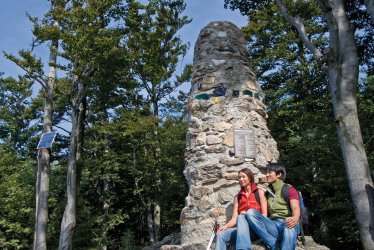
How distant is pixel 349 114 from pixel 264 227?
3.36 meters

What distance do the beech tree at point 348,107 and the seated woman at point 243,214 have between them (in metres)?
2.57

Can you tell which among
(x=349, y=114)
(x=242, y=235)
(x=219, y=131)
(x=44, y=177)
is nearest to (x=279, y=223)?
(x=242, y=235)

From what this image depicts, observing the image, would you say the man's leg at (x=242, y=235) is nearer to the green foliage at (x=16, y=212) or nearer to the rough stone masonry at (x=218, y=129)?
the rough stone masonry at (x=218, y=129)

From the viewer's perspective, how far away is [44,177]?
11.6 meters

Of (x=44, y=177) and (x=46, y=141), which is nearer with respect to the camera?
(x=46, y=141)

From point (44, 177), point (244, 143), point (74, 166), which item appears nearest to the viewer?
point (244, 143)

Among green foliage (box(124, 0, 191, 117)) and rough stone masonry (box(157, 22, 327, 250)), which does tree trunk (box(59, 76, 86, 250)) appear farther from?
rough stone masonry (box(157, 22, 327, 250))

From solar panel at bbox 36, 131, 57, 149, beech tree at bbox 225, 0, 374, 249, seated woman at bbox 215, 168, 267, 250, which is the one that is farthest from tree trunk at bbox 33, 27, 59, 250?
beech tree at bbox 225, 0, 374, 249

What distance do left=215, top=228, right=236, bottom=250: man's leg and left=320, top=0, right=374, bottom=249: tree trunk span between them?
2.99 m

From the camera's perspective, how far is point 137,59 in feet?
50.5

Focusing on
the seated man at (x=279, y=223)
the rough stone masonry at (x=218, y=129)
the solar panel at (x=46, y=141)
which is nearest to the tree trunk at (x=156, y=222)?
the solar panel at (x=46, y=141)

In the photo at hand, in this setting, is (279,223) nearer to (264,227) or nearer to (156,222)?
(264,227)

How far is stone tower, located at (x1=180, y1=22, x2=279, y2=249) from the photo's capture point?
525cm

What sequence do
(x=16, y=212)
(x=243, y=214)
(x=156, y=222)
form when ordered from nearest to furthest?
(x=243, y=214) → (x=156, y=222) → (x=16, y=212)
